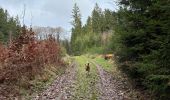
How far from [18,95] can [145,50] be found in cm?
656

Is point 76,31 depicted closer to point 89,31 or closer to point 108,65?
point 89,31

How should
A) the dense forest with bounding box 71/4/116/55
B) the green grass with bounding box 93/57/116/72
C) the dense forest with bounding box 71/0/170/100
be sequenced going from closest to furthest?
the dense forest with bounding box 71/0/170/100, the green grass with bounding box 93/57/116/72, the dense forest with bounding box 71/4/116/55

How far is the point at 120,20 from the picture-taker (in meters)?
20.6

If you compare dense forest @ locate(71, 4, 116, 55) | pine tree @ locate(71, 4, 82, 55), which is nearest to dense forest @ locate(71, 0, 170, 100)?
dense forest @ locate(71, 4, 116, 55)

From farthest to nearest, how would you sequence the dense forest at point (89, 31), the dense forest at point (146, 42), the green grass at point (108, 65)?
the dense forest at point (89, 31) < the green grass at point (108, 65) < the dense forest at point (146, 42)

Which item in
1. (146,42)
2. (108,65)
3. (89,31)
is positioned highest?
(89,31)

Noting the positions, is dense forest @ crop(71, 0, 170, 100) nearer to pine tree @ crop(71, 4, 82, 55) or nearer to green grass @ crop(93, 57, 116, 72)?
green grass @ crop(93, 57, 116, 72)

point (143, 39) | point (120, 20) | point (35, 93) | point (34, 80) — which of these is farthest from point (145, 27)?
point (34, 80)

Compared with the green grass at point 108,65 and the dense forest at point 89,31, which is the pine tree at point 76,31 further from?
the green grass at point 108,65

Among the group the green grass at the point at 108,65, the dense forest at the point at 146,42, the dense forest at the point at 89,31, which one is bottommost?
the green grass at the point at 108,65

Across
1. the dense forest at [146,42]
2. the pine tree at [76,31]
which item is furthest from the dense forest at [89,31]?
the dense forest at [146,42]

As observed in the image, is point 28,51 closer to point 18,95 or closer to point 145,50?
point 18,95

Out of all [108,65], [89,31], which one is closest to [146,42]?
[108,65]

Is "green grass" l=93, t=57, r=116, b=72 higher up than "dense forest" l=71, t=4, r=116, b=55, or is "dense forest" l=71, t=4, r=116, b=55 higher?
"dense forest" l=71, t=4, r=116, b=55
